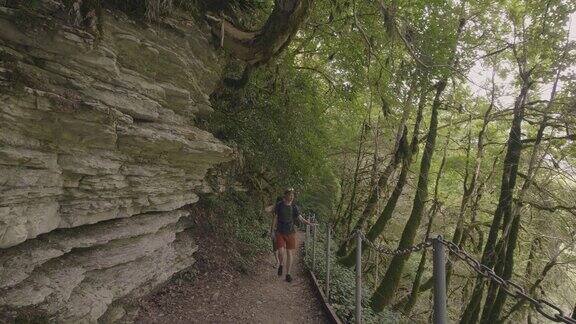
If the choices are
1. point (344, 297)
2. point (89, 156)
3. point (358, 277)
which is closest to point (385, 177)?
point (344, 297)

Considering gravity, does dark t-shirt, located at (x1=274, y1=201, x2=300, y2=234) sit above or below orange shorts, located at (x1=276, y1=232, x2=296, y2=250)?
above

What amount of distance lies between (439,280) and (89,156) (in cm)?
422

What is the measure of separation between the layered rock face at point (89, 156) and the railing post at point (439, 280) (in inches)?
150

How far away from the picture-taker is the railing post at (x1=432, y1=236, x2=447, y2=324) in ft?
10.1

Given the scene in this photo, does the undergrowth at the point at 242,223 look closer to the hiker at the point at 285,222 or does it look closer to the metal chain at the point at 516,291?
the hiker at the point at 285,222

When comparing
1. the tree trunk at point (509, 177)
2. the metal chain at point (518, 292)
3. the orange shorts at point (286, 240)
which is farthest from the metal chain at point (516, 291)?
the tree trunk at point (509, 177)

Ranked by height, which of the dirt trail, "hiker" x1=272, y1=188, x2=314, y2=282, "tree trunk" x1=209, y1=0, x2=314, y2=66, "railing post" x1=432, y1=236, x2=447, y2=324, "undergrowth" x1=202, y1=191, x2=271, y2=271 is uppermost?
"tree trunk" x1=209, y1=0, x2=314, y2=66

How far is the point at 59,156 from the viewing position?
14.9 feet

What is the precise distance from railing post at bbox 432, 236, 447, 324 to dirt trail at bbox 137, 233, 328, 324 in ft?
13.0

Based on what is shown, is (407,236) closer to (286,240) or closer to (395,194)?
(395,194)

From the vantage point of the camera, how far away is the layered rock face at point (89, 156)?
400 cm

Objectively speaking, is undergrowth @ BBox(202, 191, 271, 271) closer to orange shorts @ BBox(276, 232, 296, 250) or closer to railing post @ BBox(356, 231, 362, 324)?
orange shorts @ BBox(276, 232, 296, 250)

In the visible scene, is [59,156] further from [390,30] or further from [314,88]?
[314,88]

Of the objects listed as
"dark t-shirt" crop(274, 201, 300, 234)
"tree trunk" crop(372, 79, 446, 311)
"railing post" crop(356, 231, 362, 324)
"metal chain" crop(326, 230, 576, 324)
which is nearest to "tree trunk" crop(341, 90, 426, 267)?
"tree trunk" crop(372, 79, 446, 311)
